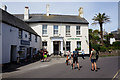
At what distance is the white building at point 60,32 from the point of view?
89.1ft

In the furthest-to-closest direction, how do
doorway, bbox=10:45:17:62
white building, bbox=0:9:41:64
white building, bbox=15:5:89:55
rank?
white building, bbox=15:5:89:55 < doorway, bbox=10:45:17:62 < white building, bbox=0:9:41:64

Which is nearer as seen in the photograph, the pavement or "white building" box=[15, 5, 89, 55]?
the pavement

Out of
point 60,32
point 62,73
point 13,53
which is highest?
point 60,32

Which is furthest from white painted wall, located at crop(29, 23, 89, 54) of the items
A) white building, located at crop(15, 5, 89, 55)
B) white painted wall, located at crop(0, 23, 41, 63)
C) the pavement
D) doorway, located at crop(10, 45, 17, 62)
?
the pavement

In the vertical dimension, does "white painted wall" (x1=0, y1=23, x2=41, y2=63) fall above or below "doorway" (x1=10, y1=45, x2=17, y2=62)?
above

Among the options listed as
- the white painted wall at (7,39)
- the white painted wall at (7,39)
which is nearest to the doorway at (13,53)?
the white painted wall at (7,39)

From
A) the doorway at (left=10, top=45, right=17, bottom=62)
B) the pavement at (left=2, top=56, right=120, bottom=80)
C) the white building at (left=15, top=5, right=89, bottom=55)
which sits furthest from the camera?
the white building at (left=15, top=5, right=89, bottom=55)

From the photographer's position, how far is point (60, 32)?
2773cm

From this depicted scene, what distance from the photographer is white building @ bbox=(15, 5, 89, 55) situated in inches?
1069

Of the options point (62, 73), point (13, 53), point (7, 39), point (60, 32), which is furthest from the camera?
point (60, 32)

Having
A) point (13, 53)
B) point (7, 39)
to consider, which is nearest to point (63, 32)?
point (13, 53)

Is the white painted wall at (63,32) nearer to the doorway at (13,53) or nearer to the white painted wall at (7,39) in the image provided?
the white painted wall at (7,39)

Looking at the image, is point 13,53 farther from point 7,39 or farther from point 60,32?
point 60,32

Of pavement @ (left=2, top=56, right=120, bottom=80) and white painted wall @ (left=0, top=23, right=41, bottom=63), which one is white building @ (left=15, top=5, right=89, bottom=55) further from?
pavement @ (left=2, top=56, right=120, bottom=80)
